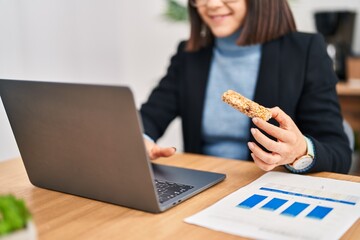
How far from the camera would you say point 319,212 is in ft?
2.39

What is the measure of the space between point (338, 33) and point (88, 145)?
1.97 metres

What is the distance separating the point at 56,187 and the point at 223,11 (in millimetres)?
712

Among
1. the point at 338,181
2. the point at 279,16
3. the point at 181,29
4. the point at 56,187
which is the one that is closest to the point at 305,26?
the point at 181,29

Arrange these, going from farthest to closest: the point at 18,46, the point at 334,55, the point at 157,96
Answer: the point at 334,55, the point at 18,46, the point at 157,96

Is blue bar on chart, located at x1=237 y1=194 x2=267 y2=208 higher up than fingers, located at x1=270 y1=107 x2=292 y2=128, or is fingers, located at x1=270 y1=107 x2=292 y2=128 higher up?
fingers, located at x1=270 y1=107 x2=292 y2=128

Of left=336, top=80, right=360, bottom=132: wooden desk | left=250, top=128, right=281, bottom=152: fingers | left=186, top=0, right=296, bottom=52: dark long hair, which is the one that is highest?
left=186, top=0, right=296, bottom=52: dark long hair

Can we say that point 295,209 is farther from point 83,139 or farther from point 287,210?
point 83,139

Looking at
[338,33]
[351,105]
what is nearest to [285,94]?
[351,105]

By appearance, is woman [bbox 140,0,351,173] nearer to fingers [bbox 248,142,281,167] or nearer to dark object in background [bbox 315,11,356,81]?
fingers [bbox 248,142,281,167]

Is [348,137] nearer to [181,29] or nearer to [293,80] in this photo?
[293,80]

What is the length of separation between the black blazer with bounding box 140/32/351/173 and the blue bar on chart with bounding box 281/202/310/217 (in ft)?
0.73

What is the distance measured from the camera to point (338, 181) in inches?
36.0

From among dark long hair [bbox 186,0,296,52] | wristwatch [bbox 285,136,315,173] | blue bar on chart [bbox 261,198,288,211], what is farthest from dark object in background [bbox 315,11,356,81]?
blue bar on chart [bbox 261,198,288,211]

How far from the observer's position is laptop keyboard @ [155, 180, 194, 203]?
82cm
